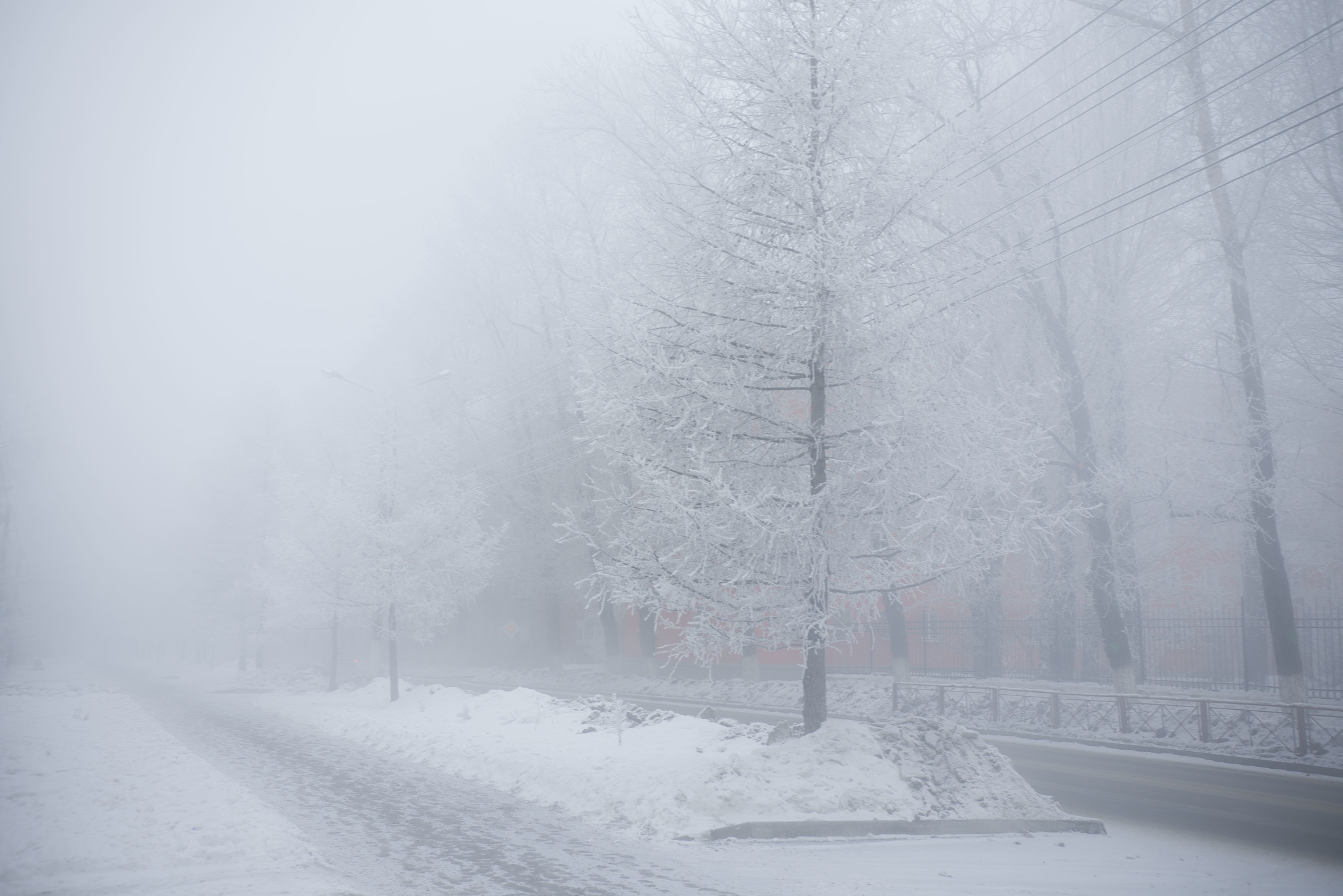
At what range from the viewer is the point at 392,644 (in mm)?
23641

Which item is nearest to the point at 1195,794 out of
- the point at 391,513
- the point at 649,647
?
the point at 391,513

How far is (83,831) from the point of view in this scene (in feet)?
24.9

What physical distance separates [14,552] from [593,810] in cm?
4728

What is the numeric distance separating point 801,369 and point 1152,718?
36.9 ft

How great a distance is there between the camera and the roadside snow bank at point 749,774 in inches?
320

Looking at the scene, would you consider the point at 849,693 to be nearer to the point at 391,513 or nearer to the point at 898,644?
the point at 898,644

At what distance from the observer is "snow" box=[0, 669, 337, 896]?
6.40m

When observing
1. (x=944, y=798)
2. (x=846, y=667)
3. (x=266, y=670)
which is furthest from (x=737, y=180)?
(x=266, y=670)

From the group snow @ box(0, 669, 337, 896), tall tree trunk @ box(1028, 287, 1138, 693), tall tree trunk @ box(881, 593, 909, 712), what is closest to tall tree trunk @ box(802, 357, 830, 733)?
snow @ box(0, 669, 337, 896)

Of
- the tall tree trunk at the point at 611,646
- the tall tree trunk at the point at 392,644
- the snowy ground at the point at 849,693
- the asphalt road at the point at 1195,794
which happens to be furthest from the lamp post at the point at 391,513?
the asphalt road at the point at 1195,794

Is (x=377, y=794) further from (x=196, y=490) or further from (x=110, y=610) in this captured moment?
(x=110, y=610)

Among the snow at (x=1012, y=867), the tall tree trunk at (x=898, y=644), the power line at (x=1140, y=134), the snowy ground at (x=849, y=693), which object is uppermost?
the power line at (x=1140, y=134)

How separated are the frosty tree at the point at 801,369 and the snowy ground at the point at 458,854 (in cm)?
236

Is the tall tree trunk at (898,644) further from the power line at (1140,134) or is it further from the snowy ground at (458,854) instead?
the snowy ground at (458,854)
